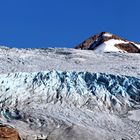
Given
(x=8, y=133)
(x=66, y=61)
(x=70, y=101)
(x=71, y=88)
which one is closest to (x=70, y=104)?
(x=70, y=101)

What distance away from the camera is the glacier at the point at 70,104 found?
9.62m

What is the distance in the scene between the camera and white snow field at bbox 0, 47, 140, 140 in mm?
9609

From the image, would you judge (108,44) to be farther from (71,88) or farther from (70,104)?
(70,104)

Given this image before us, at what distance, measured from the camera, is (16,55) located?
13938mm

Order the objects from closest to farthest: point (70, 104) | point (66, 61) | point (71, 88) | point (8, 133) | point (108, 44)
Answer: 1. point (8, 133)
2. point (70, 104)
3. point (71, 88)
4. point (66, 61)
5. point (108, 44)

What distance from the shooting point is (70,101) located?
1060 cm

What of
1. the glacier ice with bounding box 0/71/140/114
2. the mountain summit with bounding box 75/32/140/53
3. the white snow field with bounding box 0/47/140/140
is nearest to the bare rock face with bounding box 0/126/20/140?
the white snow field with bounding box 0/47/140/140

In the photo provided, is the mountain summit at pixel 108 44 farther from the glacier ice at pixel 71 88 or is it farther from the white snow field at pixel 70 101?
the glacier ice at pixel 71 88

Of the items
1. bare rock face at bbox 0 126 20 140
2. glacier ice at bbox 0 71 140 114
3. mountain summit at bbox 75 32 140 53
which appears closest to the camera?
bare rock face at bbox 0 126 20 140

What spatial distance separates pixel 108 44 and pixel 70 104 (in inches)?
466

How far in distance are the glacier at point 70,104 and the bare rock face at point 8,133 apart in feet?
0.79

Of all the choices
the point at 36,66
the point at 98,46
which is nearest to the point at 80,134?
the point at 36,66

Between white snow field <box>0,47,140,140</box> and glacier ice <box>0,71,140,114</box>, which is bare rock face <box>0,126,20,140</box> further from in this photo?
glacier ice <box>0,71,140,114</box>

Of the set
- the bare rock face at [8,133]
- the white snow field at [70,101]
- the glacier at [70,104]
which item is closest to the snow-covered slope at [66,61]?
the white snow field at [70,101]
